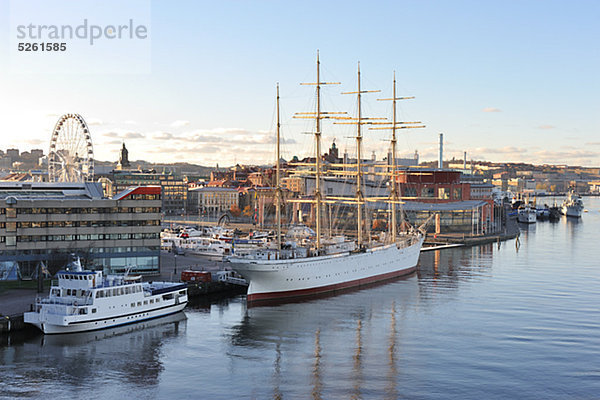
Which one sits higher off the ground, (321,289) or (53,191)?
(53,191)

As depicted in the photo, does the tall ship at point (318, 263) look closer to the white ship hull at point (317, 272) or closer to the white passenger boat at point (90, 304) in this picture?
the white ship hull at point (317, 272)

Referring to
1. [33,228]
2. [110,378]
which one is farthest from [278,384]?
[33,228]

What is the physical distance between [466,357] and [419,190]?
87.1m

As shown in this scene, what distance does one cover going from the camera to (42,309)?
4219cm

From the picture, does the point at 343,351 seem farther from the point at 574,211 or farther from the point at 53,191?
the point at 574,211

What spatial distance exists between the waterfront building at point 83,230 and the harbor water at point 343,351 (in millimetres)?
11205

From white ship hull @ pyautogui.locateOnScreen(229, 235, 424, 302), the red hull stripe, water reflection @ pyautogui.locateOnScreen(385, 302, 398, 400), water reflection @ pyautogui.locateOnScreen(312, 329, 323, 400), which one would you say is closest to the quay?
white ship hull @ pyautogui.locateOnScreen(229, 235, 424, 302)

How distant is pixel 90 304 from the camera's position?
4294 centimetres

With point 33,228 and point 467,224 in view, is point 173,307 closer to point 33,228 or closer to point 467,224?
point 33,228

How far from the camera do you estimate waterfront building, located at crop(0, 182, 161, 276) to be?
5769 cm

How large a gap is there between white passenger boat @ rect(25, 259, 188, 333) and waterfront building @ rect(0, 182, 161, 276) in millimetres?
12685

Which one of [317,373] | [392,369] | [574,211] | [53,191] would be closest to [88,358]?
[317,373]

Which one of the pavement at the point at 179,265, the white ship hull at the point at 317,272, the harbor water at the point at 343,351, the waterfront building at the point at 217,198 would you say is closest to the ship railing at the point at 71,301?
the harbor water at the point at 343,351

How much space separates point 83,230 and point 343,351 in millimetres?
31065
